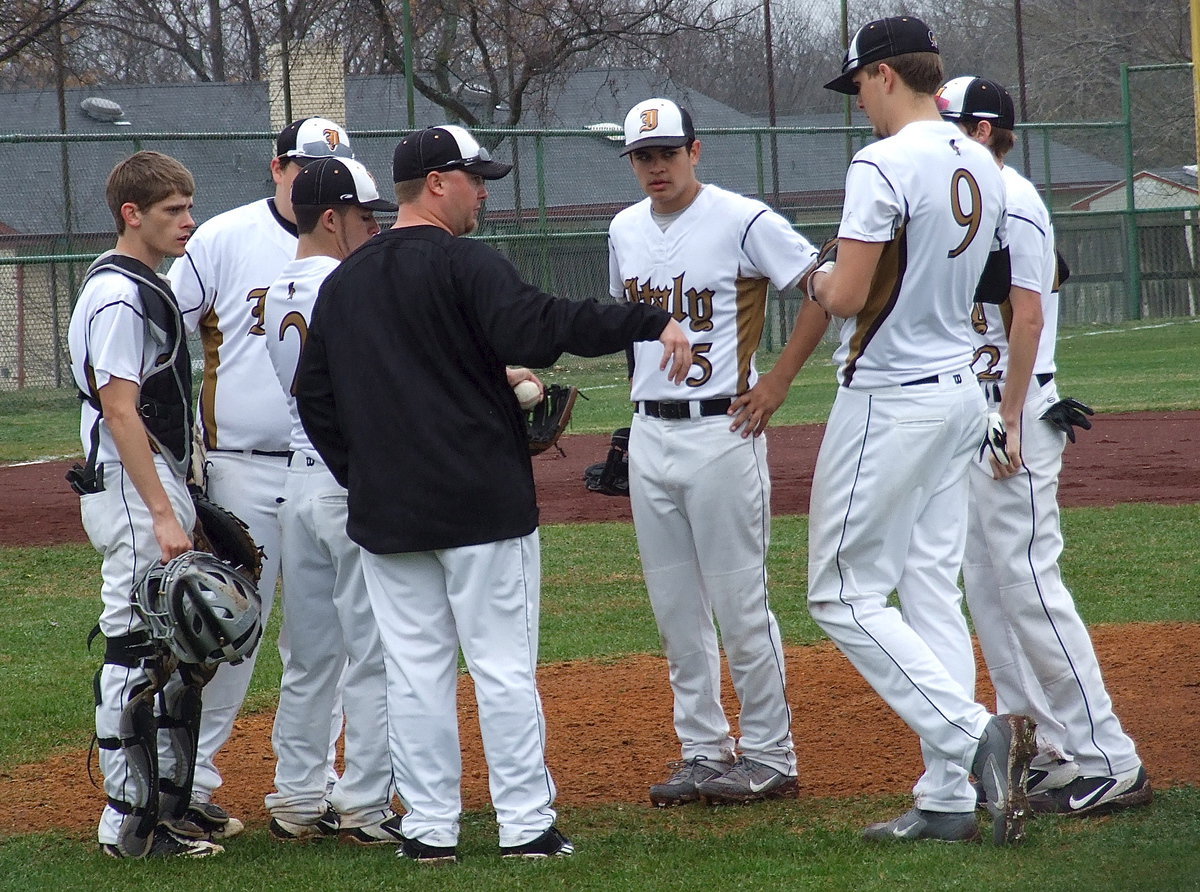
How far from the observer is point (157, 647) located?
3.97 meters

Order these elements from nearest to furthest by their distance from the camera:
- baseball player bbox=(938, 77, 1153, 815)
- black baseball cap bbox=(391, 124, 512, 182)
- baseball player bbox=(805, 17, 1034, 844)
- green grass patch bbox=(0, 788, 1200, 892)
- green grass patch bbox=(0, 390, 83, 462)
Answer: green grass patch bbox=(0, 788, 1200, 892)
baseball player bbox=(805, 17, 1034, 844)
black baseball cap bbox=(391, 124, 512, 182)
baseball player bbox=(938, 77, 1153, 815)
green grass patch bbox=(0, 390, 83, 462)

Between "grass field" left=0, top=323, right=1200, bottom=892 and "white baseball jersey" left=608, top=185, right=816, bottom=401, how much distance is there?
4.28 ft

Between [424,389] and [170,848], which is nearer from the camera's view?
[424,389]

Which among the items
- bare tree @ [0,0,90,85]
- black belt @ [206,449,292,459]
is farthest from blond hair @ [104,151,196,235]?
bare tree @ [0,0,90,85]

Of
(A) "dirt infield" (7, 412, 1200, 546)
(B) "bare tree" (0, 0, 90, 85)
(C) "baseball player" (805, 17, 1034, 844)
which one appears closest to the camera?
(C) "baseball player" (805, 17, 1034, 844)

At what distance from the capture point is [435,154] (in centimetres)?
372

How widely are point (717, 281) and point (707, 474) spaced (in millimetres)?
597

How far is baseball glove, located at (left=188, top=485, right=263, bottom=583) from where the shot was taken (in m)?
4.18

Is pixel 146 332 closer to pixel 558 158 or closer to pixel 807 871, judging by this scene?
pixel 807 871

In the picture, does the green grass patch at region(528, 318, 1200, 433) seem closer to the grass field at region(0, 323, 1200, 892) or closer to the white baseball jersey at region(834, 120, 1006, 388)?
the grass field at region(0, 323, 1200, 892)

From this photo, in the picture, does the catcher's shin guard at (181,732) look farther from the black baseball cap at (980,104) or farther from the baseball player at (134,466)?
the black baseball cap at (980,104)

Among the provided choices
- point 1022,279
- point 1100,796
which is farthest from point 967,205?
point 1100,796

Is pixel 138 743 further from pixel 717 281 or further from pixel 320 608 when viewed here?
pixel 717 281

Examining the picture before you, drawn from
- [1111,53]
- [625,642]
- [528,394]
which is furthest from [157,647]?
[1111,53]
